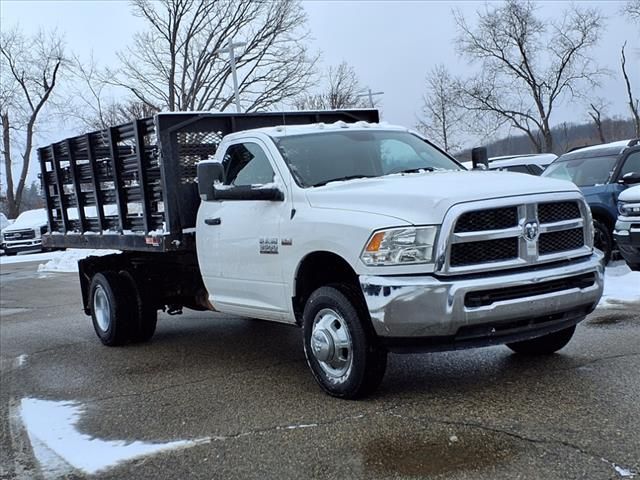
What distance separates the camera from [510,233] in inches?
193

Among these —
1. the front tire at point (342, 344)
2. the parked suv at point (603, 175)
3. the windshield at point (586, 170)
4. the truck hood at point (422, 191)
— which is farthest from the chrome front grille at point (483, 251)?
the windshield at point (586, 170)

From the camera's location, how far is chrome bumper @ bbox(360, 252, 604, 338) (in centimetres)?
472

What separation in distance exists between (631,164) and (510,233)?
7.70 metres

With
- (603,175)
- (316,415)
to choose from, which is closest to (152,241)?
(316,415)

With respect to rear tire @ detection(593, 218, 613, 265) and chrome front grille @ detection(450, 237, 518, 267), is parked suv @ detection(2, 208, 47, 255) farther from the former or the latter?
A: chrome front grille @ detection(450, 237, 518, 267)

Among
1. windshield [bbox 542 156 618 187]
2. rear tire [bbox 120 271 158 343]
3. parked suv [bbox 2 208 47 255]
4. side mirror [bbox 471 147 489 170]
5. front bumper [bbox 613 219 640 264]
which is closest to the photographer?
side mirror [bbox 471 147 489 170]

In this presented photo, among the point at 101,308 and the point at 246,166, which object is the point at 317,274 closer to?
the point at 246,166

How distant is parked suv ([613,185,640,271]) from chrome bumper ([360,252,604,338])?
4.77 metres

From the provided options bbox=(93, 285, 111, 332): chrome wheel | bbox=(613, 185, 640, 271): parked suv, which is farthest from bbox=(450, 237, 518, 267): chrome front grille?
bbox=(613, 185, 640, 271): parked suv

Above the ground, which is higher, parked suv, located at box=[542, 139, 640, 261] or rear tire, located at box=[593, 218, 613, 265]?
parked suv, located at box=[542, 139, 640, 261]

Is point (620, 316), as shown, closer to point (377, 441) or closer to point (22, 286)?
point (377, 441)

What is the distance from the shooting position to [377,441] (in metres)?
4.49

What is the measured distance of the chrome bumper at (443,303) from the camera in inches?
186

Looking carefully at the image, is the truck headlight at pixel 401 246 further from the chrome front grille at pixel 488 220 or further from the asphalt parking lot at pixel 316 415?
the asphalt parking lot at pixel 316 415
